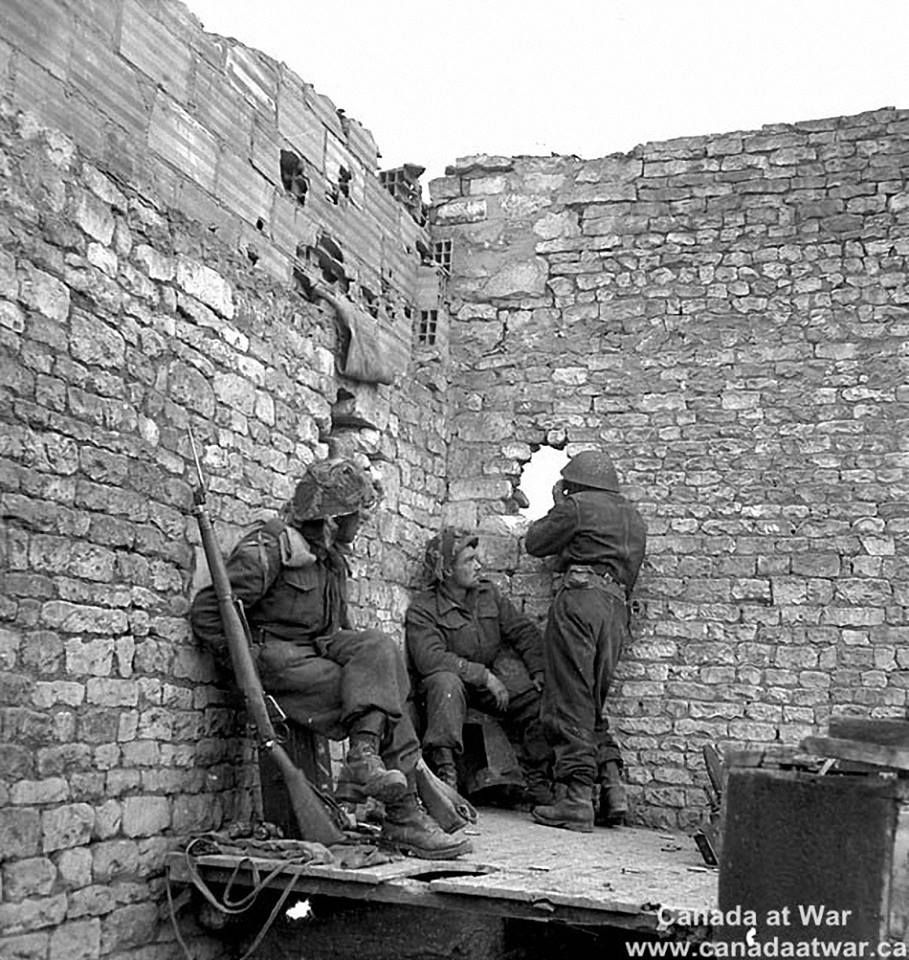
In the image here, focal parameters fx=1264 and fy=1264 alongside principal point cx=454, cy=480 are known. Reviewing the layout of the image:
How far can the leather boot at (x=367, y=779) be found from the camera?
4746 millimetres

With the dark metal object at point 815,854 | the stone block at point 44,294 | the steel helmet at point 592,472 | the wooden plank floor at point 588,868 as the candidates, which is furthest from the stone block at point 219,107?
the dark metal object at point 815,854

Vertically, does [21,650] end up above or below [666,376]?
below

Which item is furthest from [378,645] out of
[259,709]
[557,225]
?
[557,225]

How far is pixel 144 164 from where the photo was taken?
16.1 ft

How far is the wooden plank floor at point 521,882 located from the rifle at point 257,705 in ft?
0.86

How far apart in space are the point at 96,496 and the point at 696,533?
3.91m

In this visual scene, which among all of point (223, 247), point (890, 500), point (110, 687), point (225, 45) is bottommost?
point (110, 687)

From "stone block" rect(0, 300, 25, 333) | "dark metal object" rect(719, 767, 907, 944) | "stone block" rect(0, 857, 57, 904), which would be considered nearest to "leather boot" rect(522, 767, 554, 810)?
"stone block" rect(0, 857, 57, 904)

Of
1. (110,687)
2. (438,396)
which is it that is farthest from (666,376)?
(110,687)

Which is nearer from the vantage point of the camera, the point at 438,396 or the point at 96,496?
the point at 96,496

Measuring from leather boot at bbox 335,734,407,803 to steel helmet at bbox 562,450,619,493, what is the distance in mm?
2734

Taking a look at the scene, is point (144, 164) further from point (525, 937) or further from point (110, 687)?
point (525, 937)

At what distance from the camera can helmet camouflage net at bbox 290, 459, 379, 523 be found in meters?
5.30

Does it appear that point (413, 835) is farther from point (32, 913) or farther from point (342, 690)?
point (32, 913)
